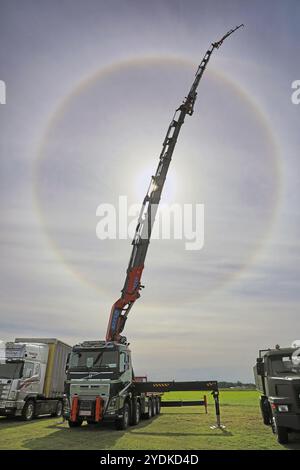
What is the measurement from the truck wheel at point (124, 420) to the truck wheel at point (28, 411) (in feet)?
18.6

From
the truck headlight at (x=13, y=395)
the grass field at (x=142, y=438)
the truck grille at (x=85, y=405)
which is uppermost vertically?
the truck headlight at (x=13, y=395)

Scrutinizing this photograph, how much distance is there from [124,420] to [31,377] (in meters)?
6.36

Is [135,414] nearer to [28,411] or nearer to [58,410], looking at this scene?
[28,411]

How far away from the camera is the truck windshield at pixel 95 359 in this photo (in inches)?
612

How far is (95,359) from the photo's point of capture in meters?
15.8

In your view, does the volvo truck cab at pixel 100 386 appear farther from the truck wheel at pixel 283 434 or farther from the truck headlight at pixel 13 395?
the truck wheel at pixel 283 434

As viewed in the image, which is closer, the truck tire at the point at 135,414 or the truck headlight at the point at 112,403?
the truck headlight at the point at 112,403

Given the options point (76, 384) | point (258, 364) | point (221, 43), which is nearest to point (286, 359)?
point (258, 364)

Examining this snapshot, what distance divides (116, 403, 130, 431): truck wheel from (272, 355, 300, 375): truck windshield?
20.3 ft

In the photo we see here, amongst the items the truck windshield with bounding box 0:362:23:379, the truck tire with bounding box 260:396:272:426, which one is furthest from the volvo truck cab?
the truck tire with bounding box 260:396:272:426

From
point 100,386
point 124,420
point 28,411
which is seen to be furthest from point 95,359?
point 28,411

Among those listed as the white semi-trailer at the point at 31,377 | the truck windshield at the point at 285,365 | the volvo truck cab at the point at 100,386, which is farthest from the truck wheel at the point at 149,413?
the truck windshield at the point at 285,365

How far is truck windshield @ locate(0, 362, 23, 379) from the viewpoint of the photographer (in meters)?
18.3
